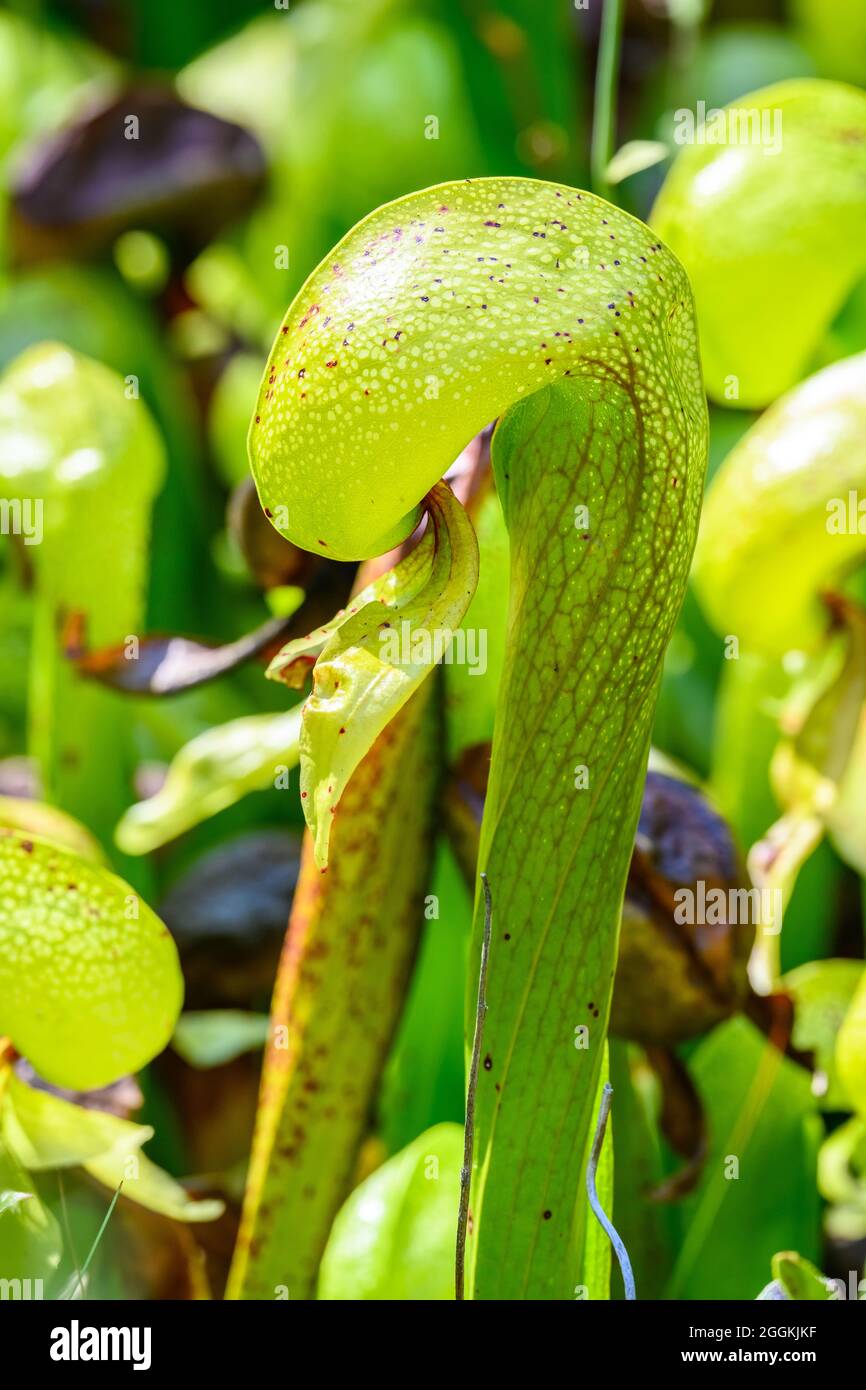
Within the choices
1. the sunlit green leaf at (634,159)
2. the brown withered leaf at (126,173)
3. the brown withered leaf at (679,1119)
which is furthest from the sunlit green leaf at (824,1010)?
the brown withered leaf at (126,173)

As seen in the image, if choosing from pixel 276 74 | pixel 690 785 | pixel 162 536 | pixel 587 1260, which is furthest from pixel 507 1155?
pixel 276 74

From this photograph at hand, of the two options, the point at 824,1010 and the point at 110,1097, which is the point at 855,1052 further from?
the point at 110,1097

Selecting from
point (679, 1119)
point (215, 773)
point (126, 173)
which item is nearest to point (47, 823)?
point (215, 773)

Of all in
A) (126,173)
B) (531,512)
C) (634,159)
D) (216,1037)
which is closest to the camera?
(531,512)

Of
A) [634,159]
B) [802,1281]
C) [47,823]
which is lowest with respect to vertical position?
[802,1281]

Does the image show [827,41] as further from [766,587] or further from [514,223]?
[514,223]

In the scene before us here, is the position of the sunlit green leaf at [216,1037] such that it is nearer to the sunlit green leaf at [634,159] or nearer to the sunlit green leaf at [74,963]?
the sunlit green leaf at [74,963]
